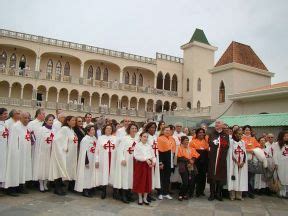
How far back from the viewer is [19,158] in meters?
7.93

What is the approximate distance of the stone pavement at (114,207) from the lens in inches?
→ 258

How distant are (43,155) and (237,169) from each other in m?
5.33

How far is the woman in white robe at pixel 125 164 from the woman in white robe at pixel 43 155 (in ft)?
6.39

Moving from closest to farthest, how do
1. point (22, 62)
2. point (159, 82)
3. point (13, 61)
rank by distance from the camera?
point (13, 61) → point (22, 62) → point (159, 82)

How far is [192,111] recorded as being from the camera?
103 ft

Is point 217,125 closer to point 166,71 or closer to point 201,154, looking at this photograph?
point 201,154

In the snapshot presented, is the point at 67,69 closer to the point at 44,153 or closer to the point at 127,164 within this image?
the point at 44,153

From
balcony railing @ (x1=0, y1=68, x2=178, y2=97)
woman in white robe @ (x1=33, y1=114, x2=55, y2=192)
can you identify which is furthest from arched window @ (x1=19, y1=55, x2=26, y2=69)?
woman in white robe @ (x1=33, y1=114, x2=55, y2=192)

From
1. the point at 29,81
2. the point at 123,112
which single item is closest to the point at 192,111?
the point at 123,112

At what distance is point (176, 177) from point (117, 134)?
2.27 meters

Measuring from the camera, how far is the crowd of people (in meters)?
7.77

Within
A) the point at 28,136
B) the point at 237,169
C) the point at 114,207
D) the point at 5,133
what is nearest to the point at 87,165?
the point at 114,207

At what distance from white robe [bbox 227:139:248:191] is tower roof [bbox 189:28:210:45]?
130 ft

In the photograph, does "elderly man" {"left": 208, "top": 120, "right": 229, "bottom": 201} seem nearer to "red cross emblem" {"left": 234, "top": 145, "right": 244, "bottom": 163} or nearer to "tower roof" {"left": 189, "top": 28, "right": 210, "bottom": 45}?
"red cross emblem" {"left": 234, "top": 145, "right": 244, "bottom": 163}
